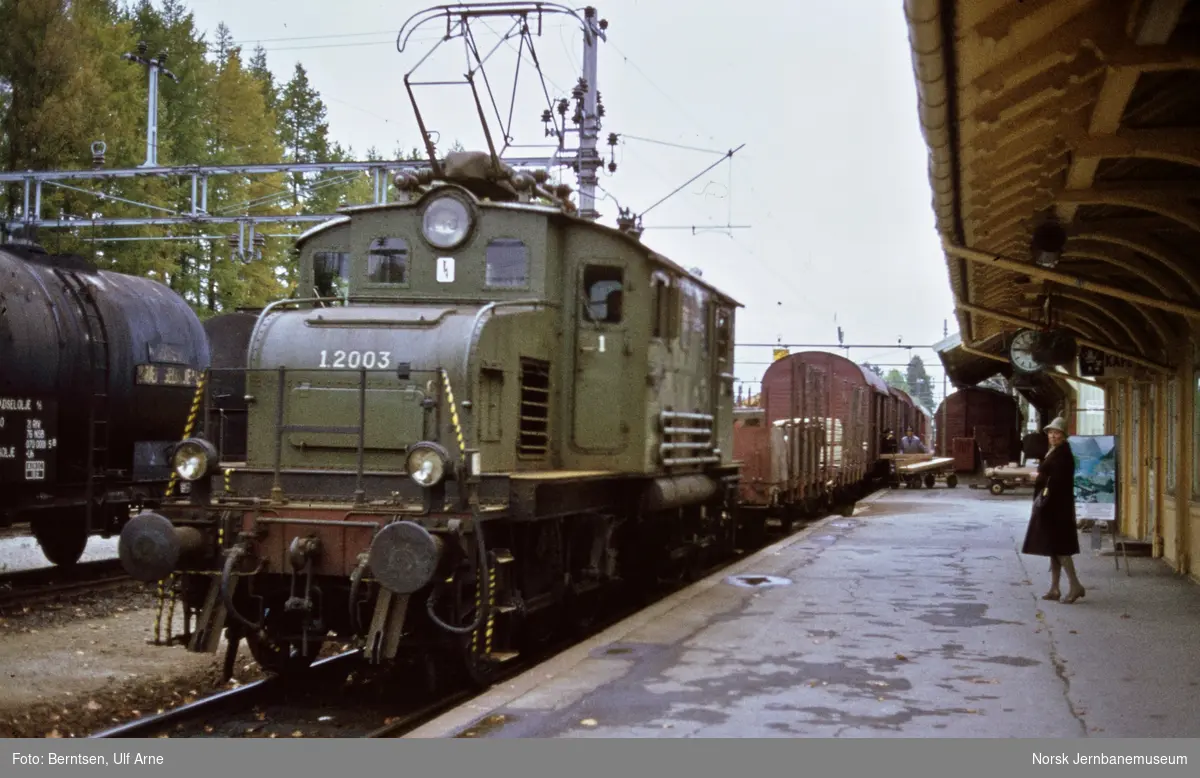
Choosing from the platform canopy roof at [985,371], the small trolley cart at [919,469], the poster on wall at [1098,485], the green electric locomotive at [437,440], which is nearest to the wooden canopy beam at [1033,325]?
the poster on wall at [1098,485]

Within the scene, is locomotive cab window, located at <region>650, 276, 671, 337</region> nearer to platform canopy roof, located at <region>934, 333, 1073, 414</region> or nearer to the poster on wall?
the poster on wall

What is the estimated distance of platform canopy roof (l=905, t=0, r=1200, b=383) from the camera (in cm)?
577

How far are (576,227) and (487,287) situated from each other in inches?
38.3

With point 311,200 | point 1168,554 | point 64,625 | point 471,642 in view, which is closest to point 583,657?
point 471,642

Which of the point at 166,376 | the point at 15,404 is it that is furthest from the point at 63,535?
the point at 15,404

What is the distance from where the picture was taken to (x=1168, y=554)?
14.9 m

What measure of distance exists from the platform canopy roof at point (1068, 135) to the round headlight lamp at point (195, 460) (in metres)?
5.38

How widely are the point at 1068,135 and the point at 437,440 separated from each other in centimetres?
464

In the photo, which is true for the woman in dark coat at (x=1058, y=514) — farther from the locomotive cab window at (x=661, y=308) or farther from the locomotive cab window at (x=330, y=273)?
the locomotive cab window at (x=330, y=273)

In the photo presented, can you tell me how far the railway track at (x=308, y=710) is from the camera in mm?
7807

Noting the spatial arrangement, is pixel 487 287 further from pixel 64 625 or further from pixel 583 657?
pixel 64 625

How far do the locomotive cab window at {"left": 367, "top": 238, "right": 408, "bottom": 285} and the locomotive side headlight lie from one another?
2.26 metres

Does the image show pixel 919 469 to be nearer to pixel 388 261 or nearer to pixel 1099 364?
pixel 1099 364

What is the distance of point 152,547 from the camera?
8.07 meters
